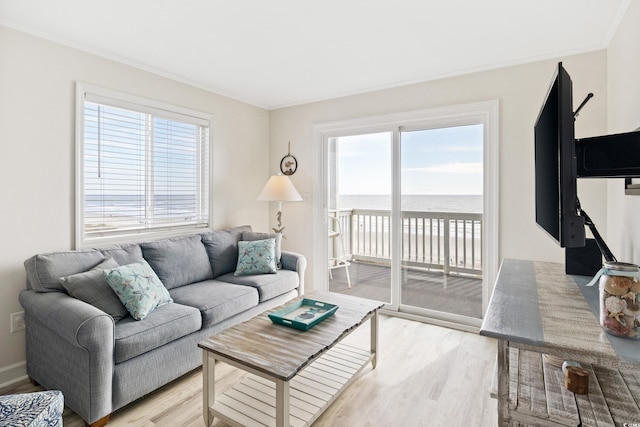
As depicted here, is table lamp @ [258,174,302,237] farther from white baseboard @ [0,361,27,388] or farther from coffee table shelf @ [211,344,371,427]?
white baseboard @ [0,361,27,388]

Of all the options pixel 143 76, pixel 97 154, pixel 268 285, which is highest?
pixel 143 76

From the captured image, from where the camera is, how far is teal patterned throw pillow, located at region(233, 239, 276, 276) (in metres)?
3.24

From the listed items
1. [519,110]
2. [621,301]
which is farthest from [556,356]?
[519,110]

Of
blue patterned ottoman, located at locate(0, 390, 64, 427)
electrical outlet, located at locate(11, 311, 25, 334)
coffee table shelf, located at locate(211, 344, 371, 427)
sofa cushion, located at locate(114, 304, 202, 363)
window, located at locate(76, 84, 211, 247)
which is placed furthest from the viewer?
window, located at locate(76, 84, 211, 247)

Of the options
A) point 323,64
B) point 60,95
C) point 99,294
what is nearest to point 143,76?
point 60,95

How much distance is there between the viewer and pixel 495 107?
2941 mm

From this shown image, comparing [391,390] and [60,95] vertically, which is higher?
[60,95]

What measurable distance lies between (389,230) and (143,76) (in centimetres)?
286

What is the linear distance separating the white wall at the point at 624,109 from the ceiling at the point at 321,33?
0.19 metres

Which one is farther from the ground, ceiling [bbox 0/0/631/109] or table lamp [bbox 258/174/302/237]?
ceiling [bbox 0/0/631/109]

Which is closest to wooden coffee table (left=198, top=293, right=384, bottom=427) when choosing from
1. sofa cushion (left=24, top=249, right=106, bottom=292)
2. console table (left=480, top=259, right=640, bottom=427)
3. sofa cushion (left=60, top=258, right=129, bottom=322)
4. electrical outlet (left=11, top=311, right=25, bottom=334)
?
sofa cushion (left=60, top=258, right=129, bottom=322)

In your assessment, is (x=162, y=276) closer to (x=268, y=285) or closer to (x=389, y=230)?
(x=268, y=285)

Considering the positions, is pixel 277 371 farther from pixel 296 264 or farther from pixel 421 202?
pixel 421 202

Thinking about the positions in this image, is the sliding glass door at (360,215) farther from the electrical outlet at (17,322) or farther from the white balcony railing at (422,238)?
the electrical outlet at (17,322)
